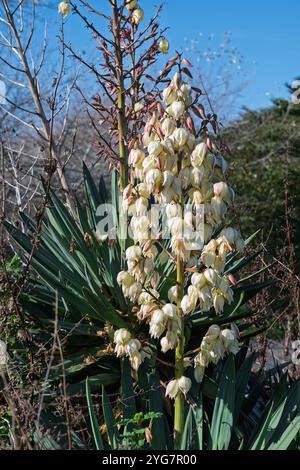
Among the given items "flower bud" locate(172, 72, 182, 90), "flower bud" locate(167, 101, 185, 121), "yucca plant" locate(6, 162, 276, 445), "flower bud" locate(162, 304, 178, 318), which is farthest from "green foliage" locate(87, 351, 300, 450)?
"flower bud" locate(172, 72, 182, 90)

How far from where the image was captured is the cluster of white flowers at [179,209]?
2.79 m

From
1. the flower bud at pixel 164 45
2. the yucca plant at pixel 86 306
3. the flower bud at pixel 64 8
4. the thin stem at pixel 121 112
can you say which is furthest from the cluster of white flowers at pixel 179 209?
the flower bud at pixel 64 8

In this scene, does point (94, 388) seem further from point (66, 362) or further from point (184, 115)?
point (184, 115)

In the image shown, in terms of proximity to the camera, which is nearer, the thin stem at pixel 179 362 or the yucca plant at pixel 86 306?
the thin stem at pixel 179 362

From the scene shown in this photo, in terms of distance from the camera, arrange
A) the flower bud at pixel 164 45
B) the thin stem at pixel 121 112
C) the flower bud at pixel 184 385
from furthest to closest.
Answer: the flower bud at pixel 164 45 < the thin stem at pixel 121 112 < the flower bud at pixel 184 385

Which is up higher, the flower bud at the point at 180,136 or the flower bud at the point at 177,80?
the flower bud at the point at 177,80

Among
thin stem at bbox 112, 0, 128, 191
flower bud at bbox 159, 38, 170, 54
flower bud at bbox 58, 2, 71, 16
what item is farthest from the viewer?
flower bud at bbox 58, 2, 71, 16

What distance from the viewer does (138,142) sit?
2.99 m

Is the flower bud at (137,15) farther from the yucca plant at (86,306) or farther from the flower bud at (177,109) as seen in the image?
the flower bud at (177,109)

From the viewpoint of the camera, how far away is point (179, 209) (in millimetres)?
2877

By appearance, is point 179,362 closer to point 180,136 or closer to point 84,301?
point 84,301

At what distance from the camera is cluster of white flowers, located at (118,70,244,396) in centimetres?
279

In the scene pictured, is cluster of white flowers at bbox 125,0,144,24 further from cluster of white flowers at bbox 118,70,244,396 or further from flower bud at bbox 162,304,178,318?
flower bud at bbox 162,304,178,318

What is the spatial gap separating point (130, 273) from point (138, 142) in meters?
0.57
